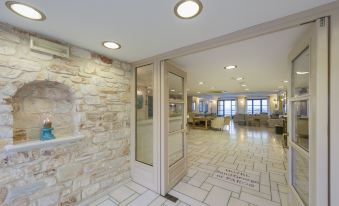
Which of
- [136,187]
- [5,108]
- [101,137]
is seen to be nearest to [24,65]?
[5,108]

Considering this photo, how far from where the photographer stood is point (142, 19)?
4.20 ft

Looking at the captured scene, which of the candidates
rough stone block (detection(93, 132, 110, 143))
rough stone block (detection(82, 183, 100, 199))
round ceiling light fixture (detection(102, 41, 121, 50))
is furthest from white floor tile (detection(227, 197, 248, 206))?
round ceiling light fixture (detection(102, 41, 121, 50))

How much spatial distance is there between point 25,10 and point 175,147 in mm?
2483

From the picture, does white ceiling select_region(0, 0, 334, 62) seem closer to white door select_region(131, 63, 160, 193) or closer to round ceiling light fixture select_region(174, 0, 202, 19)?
round ceiling light fixture select_region(174, 0, 202, 19)

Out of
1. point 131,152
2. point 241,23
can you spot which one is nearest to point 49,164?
point 131,152

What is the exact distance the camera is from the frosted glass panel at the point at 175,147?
7.93ft

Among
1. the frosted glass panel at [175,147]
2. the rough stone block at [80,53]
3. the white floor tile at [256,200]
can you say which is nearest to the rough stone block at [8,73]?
the rough stone block at [80,53]

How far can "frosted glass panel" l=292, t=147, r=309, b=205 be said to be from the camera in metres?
1.38

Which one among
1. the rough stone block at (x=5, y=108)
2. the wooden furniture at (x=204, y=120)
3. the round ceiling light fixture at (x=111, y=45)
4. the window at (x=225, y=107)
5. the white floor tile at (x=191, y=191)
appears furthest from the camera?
the window at (x=225, y=107)

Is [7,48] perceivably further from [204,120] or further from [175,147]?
[204,120]

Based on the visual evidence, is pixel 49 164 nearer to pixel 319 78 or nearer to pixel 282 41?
pixel 319 78

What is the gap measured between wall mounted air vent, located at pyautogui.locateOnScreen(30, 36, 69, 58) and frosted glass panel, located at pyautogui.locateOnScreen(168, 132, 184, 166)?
73.1 inches

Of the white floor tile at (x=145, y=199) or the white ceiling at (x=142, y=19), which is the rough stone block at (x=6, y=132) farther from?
the white floor tile at (x=145, y=199)

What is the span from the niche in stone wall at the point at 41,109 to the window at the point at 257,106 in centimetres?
1339
